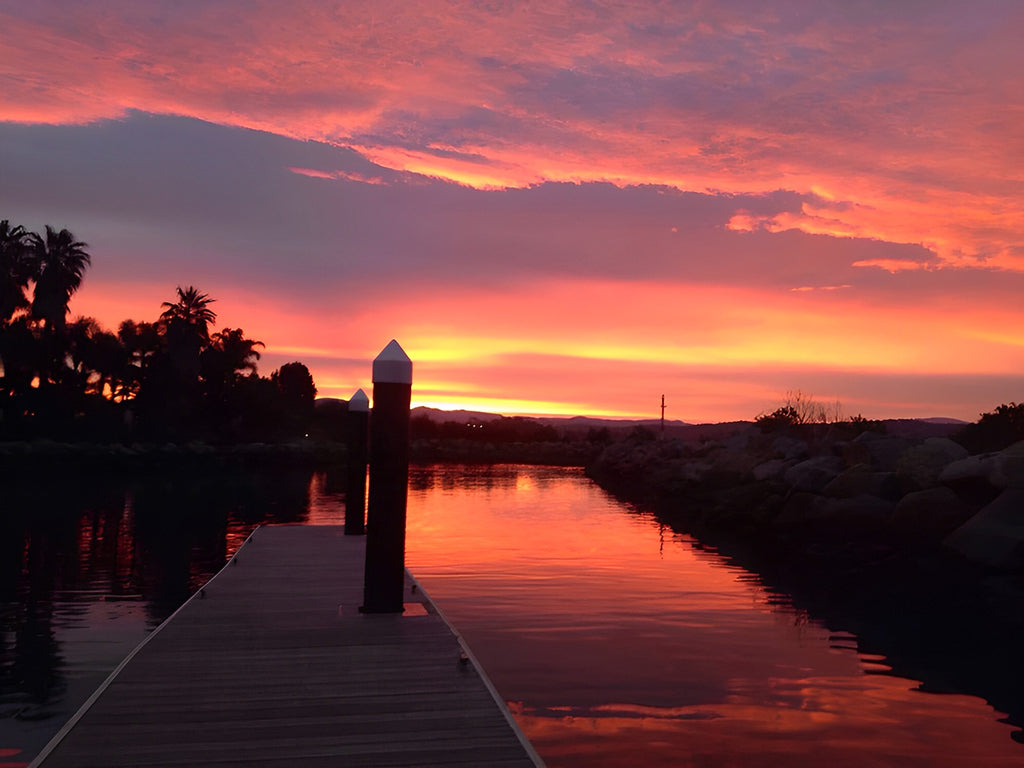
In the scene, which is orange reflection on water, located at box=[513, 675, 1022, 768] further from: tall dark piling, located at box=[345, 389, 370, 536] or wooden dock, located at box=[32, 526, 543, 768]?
tall dark piling, located at box=[345, 389, 370, 536]

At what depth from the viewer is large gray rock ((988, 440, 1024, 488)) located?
61.0 ft

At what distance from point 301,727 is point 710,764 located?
3548mm

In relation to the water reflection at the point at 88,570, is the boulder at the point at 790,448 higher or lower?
higher

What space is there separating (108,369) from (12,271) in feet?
30.7

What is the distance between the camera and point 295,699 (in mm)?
6582

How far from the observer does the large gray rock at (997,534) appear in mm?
17547

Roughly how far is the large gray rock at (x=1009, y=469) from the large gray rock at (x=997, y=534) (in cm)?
20

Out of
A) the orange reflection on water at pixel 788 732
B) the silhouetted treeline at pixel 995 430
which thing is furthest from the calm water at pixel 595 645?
the silhouetted treeline at pixel 995 430

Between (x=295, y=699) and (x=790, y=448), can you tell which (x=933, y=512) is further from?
(x=295, y=699)

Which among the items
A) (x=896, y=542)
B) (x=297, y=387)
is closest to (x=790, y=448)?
(x=896, y=542)

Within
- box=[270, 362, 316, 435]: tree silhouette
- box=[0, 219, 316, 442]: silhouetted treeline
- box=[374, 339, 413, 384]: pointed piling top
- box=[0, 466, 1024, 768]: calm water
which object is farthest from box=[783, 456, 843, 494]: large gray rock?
box=[270, 362, 316, 435]: tree silhouette

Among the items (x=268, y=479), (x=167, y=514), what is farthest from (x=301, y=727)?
(x=268, y=479)

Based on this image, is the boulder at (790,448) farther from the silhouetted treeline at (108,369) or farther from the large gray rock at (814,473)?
the silhouetted treeline at (108,369)

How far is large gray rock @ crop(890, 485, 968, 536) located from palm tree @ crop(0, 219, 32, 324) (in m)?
47.9
